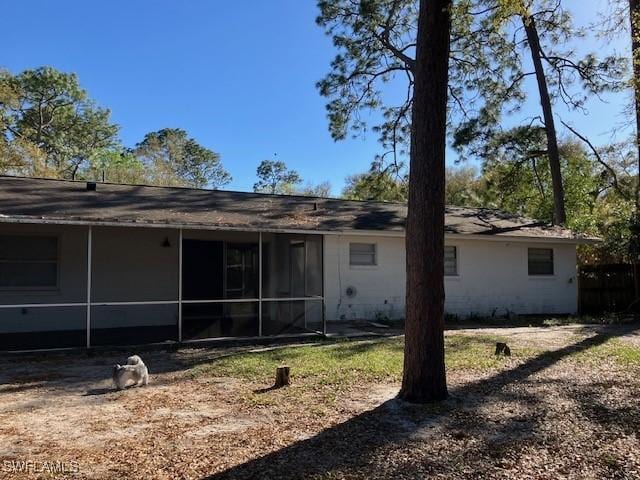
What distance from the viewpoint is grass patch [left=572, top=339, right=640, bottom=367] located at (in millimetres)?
8837

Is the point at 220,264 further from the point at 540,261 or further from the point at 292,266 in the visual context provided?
the point at 540,261

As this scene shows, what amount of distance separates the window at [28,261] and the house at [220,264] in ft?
0.07

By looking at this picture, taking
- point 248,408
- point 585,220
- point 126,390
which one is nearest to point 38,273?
point 126,390

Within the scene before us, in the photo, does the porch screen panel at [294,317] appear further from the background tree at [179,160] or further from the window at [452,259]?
the background tree at [179,160]

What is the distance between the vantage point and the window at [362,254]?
14555mm

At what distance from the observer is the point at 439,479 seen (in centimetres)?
417

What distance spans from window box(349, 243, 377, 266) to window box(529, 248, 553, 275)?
5.33 metres

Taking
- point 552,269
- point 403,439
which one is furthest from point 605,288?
point 403,439

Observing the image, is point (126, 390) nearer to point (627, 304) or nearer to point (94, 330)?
point (94, 330)

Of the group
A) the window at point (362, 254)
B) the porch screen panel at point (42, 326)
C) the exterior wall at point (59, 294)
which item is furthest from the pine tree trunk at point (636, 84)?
the exterior wall at point (59, 294)

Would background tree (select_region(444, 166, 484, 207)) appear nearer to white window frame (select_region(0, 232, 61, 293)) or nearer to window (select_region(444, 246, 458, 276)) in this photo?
window (select_region(444, 246, 458, 276))

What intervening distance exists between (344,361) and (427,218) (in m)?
3.29

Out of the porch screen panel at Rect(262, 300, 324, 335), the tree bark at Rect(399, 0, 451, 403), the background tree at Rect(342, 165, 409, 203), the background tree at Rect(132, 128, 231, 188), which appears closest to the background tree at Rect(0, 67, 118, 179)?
the background tree at Rect(132, 128, 231, 188)

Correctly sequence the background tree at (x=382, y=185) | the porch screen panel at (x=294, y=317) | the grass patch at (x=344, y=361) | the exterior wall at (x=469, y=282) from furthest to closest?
the background tree at (x=382, y=185)
the exterior wall at (x=469, y=282)
the porch screen panel at (x=294, y=317)
the grass patch at (x=344, y=361)
